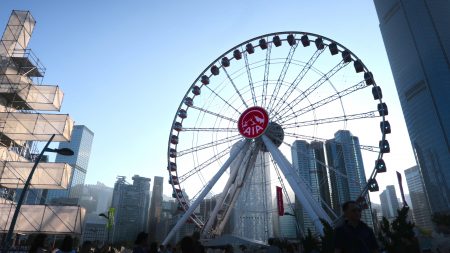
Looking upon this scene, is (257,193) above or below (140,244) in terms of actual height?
above

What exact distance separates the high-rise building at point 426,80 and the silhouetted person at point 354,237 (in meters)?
110

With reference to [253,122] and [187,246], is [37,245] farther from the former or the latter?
[253,122]

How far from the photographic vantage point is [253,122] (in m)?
26.1

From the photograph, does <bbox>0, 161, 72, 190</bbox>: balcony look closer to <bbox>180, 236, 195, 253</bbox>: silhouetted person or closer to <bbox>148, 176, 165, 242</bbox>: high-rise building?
<bbox>180, 236, 195, 253</bbox>: silhouetted person

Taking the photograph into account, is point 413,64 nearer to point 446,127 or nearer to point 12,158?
point 446,127

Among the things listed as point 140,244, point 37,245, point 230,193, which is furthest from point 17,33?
point 140,244

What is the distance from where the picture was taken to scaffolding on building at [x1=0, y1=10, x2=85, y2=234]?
24828 millimetres

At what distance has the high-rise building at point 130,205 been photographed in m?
134

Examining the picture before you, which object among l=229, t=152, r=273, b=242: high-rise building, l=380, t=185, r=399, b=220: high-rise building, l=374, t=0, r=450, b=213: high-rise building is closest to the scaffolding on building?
l=229, t=152, r=273, b=242: high-rise building

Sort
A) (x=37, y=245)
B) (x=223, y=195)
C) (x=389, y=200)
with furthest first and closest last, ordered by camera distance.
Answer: (x=389, y=200)
(x=223, y=195)
(x=37, y=245)

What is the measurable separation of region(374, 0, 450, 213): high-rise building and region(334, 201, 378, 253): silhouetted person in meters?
110

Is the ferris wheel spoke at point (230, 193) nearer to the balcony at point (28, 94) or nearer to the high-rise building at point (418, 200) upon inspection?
the balcony at point (28, 94)

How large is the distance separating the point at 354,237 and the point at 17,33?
109 ft

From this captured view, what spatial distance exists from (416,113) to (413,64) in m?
16.7
